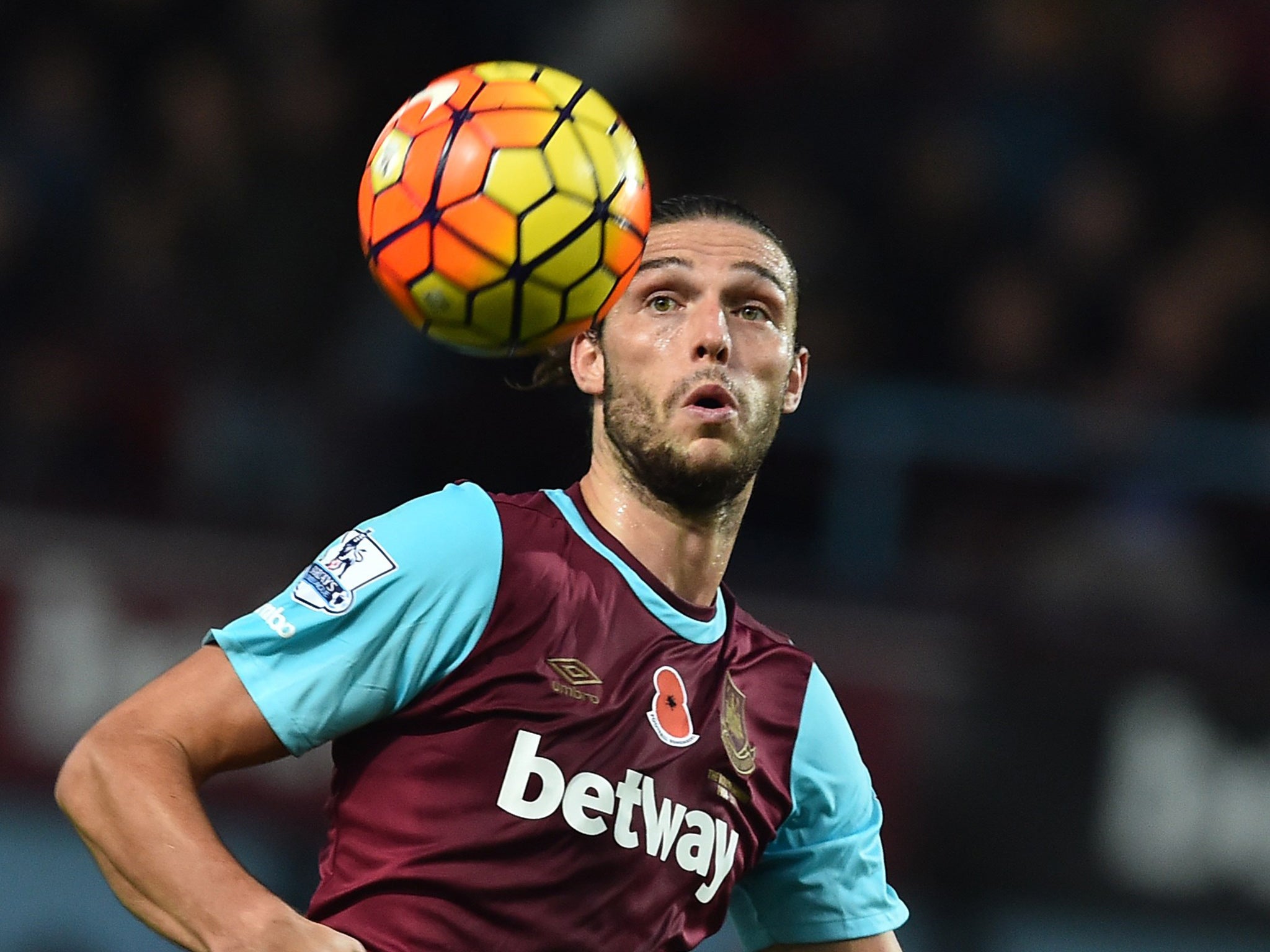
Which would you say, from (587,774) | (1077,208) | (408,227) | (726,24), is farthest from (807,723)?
(726,24)

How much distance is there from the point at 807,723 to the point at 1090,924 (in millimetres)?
3377

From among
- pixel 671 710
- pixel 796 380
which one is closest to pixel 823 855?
pixel 671 710

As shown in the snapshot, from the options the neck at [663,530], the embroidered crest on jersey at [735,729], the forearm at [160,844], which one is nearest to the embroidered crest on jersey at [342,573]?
the forearm at [160,844]

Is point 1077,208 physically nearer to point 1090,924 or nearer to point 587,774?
point 1090,924

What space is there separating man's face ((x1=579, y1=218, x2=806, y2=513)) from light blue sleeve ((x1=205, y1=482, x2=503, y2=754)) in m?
0.46

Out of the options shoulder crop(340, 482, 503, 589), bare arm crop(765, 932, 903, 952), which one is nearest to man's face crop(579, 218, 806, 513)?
shoulder crop(340, 482, 503, 589)

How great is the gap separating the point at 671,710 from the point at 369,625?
0.58m

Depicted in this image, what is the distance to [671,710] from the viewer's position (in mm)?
3150

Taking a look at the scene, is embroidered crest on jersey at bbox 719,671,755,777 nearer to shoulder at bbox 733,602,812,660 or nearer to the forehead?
shoulder at bbox 733,602,812,660

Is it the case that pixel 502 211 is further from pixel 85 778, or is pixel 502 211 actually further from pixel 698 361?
pixel 85 778

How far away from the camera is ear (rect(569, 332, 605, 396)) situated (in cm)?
351

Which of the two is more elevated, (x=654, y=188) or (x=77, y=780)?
(x=654, y=188)

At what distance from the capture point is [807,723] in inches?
136

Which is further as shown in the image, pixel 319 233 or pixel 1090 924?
pixel 319 233
